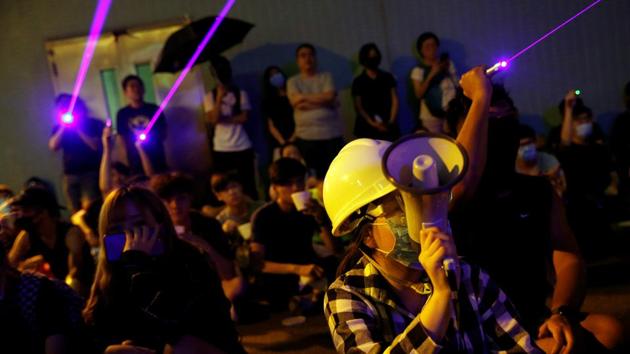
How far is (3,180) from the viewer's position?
1070cm

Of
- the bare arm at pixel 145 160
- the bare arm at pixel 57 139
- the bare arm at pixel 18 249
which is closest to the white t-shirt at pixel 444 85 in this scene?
the bare arm at pixel 145 160

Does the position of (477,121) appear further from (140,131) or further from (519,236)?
(140,131)

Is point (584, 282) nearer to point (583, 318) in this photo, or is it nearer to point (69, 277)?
point (583, 318)

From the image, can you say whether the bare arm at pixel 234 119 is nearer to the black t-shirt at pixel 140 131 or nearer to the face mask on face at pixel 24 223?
the black t-shirt at pixel 140 131

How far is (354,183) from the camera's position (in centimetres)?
224

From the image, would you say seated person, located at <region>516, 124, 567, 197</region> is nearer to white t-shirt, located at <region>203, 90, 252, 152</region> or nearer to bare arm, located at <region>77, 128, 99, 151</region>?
white t-shirt, located at <region>203, 90, 252, 152</region>

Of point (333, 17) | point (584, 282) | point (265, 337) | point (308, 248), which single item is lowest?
point (265, 337)

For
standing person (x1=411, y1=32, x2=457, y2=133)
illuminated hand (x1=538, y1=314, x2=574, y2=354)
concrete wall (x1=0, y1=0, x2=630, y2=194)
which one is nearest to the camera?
illuminated hand (x1=538, y1=314, x2=574, y2=354)

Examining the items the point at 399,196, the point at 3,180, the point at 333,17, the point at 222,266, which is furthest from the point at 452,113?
the point at 3,180

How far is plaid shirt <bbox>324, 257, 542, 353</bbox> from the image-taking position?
2.18 metres

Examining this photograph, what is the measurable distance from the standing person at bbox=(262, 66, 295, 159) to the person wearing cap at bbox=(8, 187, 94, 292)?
3834 millimetres

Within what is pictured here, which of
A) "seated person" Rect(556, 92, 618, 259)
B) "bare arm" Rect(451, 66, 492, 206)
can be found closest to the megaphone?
"bare arm" Rect(451, 66, 492, 206)

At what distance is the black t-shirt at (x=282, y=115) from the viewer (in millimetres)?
9367

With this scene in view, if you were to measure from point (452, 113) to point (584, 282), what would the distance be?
1.02 metres
